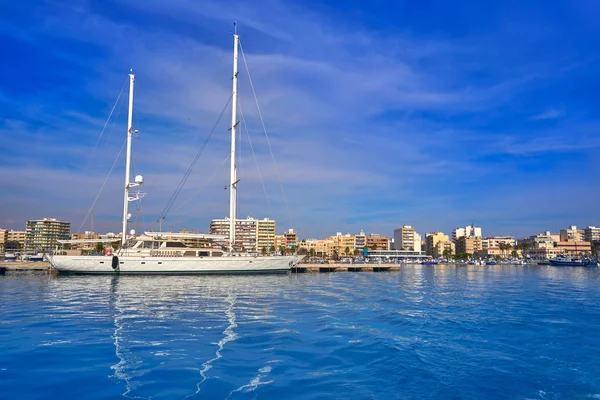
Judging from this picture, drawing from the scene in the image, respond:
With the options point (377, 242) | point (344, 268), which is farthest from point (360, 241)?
point (344, 268)

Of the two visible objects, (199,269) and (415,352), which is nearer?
(415,352)

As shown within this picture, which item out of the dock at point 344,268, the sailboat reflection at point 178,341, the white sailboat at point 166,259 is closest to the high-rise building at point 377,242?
the dock at point 344,268

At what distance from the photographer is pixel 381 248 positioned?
7480 inches

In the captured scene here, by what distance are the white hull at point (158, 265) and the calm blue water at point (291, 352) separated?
24.6 meters

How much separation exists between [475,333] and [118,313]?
1487cm

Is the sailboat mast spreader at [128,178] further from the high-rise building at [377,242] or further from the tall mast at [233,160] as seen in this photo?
the high-rise building at [377,242]

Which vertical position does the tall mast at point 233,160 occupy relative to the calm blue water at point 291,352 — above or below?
above

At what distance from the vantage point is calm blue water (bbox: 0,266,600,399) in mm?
8930

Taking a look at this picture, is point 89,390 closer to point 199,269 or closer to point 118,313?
point 118,313

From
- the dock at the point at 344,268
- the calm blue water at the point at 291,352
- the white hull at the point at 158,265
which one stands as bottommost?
the dock at the point at 344,268

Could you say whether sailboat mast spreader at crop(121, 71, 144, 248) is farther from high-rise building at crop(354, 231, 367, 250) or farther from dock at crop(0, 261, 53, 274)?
high-rise building at crop(354, 231, 367, 250)

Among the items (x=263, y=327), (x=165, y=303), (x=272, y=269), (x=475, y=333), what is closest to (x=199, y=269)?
(x=272, y=269)

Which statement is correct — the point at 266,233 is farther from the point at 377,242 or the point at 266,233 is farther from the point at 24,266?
the point at 24,266

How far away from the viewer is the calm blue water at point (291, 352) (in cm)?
893
